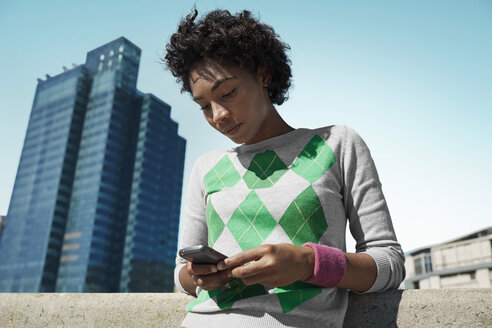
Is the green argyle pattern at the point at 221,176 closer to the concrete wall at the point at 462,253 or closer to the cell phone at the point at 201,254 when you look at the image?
the cell phone at the point at 201,254

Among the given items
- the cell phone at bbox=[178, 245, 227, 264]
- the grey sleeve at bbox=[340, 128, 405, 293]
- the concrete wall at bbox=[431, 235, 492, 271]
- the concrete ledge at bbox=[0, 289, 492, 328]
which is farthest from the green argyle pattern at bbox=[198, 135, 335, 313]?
the concrete wall at bbox=[431, 235, 492, 271]

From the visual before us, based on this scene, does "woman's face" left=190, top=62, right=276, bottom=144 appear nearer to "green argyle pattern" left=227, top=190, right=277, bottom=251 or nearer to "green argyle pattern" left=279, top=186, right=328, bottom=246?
"green argyle pattern" left=227, top=190, right=277, bottom=251

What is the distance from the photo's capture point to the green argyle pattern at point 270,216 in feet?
4.96

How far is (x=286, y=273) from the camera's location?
4.22ft

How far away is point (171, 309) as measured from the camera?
2.25 metres

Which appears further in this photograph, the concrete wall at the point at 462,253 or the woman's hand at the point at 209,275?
the concrete wall at the point at 462,253

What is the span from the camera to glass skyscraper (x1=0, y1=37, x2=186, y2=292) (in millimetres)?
71438

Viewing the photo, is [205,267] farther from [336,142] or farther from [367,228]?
[336,142]

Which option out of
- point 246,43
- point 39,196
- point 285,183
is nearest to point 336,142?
point 285,183

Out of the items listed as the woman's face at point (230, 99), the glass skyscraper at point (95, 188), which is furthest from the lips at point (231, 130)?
the glass skyscraper at point (95, 188)

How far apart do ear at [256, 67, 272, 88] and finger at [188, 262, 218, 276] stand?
103cm

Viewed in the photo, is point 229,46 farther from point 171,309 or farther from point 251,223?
point 171,309

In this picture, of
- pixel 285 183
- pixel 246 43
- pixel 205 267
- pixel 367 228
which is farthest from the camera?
pixel 246 43

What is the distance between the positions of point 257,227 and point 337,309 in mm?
440
